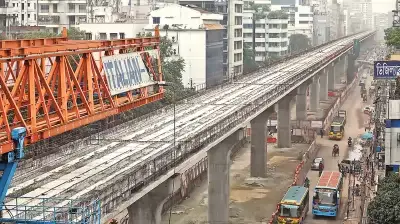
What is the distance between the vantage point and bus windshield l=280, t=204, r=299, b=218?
140 ft

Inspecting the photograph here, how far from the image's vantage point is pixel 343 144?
74.0 m

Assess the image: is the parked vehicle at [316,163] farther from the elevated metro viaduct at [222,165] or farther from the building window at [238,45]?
the building window at [238,45]

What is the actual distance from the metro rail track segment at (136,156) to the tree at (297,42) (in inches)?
3668

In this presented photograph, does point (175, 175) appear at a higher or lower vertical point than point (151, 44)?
lower

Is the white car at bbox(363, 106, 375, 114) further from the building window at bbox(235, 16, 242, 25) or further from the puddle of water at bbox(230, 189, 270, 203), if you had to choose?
the puddle of water at bbox(230, 189, 270, 203)

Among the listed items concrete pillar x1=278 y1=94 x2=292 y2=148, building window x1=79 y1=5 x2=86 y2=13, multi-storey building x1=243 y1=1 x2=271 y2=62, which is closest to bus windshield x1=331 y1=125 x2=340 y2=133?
concrete pillar x1=278 y1=94 x2=292 y2=148

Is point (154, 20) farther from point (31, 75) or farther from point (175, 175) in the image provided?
point (31, 75)

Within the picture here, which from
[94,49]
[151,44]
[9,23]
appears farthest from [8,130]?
[9,23]

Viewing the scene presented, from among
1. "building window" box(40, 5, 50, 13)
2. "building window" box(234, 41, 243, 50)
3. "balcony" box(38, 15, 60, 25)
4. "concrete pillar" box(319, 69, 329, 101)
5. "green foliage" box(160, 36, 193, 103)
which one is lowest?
"concrete pillar" box(319, 69, 329, 101)

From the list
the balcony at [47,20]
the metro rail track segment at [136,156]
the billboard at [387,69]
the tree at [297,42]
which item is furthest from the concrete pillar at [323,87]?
the billboard at [387,69]

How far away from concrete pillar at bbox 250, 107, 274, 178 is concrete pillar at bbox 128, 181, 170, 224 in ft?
93.5

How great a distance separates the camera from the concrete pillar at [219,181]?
44.2m

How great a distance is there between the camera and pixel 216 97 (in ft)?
181

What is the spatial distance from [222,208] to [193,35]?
133 feet
